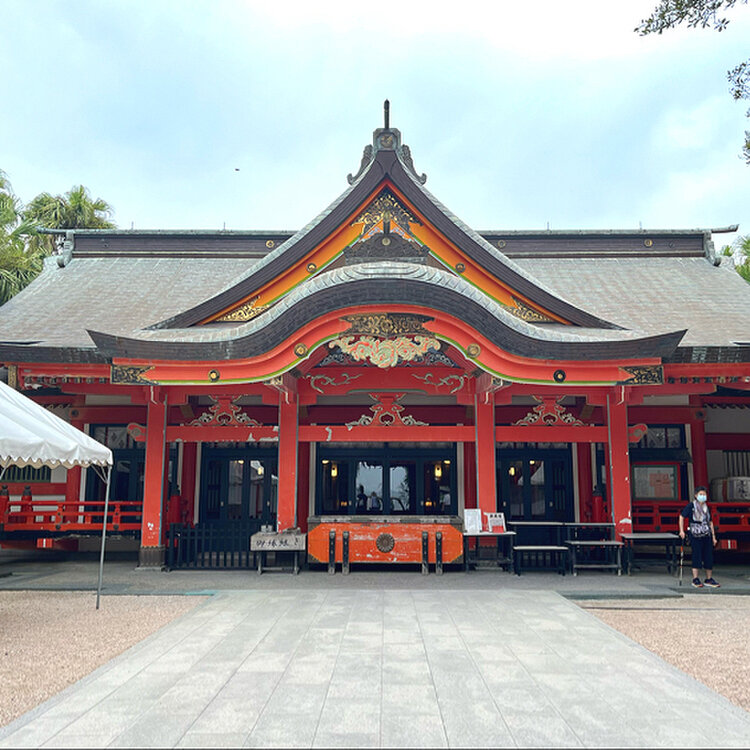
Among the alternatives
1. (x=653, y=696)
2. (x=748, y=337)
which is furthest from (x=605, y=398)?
(x=653, y=696)

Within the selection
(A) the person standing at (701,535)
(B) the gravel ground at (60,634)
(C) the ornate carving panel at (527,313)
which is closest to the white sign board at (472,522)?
(A) the person standing at (701,535)

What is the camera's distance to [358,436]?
11352mm

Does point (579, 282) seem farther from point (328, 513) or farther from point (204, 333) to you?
point (204, 333)

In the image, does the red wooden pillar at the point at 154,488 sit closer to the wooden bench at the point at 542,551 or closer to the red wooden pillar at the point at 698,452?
the wooden bench at the point at 542,551

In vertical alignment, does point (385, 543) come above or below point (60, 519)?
below

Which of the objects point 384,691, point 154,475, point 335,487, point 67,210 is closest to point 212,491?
point 335,487

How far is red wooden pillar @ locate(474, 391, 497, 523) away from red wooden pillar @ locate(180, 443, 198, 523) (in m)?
6.93

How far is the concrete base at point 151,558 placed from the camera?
439 inches

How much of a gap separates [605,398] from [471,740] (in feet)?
28.9

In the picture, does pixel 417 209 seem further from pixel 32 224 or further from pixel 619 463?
pixel 32 224

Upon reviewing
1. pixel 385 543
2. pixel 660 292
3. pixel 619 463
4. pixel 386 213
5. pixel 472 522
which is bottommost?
pixel 385 543

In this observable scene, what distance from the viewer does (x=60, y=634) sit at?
268 inches

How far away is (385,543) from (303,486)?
350 cm

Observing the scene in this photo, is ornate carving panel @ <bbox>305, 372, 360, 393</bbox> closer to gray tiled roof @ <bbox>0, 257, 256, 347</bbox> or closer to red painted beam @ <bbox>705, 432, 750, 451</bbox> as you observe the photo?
gray tiled roof @ <bbox>0, 257, 256, 347</bbox>
